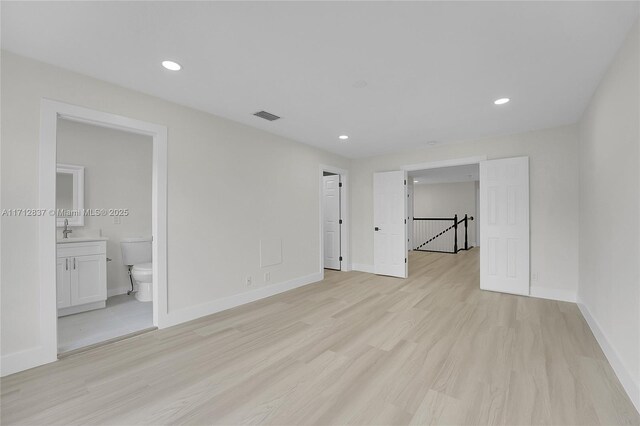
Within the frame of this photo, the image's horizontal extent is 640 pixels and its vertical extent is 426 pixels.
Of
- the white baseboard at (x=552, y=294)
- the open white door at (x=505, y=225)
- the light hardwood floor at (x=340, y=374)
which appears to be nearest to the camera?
the light hardwood floor at (x=340, y=374)

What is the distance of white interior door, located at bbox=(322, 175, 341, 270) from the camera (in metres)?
5.92

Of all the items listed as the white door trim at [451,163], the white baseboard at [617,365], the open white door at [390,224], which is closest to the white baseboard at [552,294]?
the white baseboard at [617,365]

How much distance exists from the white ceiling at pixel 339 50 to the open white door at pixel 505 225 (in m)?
1.05

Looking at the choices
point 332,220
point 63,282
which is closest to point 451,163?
point 332,220

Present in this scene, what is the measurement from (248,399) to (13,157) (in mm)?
2502

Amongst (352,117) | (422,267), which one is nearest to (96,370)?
(352,117)

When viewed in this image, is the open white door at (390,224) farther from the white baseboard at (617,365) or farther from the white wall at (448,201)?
the white wall at (448,201)

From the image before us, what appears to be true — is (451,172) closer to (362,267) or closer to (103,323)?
(362,267)

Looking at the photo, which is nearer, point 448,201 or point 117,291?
point 117,291

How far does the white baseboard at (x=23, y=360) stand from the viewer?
2.02 metres

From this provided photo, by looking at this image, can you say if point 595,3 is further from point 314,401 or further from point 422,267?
point 422,267

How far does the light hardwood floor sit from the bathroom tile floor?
273 millimetres

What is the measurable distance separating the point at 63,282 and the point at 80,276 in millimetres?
160

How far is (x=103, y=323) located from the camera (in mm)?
3002
